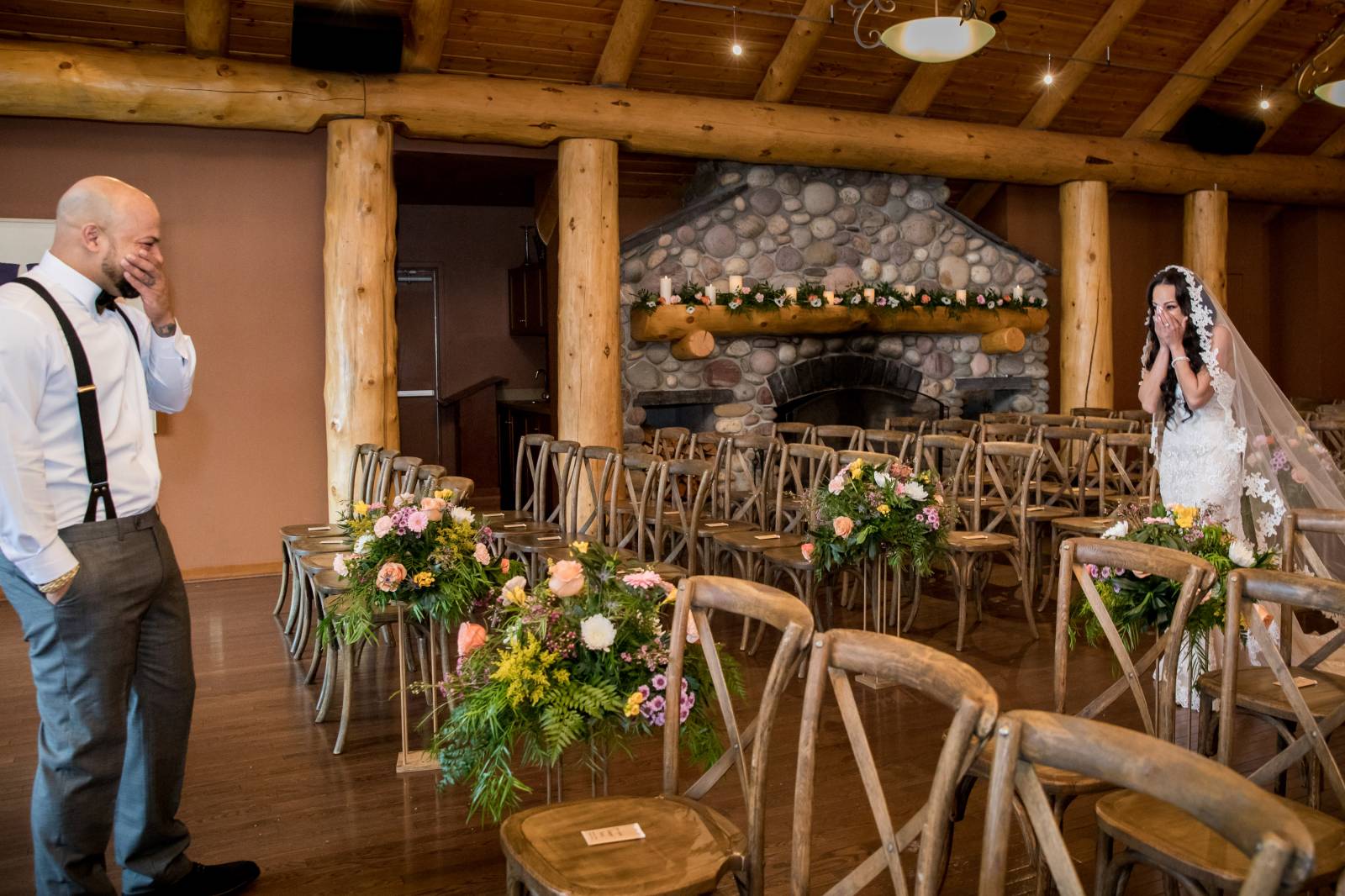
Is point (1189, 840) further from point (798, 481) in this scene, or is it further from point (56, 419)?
point (798, 481)

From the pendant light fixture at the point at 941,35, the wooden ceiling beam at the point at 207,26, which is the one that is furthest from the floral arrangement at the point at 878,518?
the wooden ceiling beam at the point at 207,26

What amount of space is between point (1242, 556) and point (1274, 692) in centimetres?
64

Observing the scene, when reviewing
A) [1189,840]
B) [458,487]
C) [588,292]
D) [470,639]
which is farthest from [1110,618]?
[588,292]

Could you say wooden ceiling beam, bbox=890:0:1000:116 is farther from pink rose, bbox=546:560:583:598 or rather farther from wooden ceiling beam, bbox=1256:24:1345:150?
pink rose, bbox=546:560:583:598

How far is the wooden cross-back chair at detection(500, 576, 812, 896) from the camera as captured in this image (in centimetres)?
179

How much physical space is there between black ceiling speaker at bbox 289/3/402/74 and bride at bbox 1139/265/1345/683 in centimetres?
434

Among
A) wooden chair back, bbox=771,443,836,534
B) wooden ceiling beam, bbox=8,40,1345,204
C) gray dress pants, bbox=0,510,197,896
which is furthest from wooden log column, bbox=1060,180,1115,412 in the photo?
gray dress pants, bbox=0,510,197,896

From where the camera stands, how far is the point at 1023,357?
9039mm

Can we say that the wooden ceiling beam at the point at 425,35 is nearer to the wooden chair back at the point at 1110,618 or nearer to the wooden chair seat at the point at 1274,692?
the wooden chair back at the point at 1110,618

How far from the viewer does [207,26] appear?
595cm

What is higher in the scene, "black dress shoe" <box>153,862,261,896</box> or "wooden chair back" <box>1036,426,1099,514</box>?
"wooden chair back" <box>1036,426,1099,514</box>

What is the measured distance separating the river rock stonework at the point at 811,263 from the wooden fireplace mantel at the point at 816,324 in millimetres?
147

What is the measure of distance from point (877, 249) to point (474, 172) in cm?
318

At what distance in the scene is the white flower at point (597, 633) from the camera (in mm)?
2145
